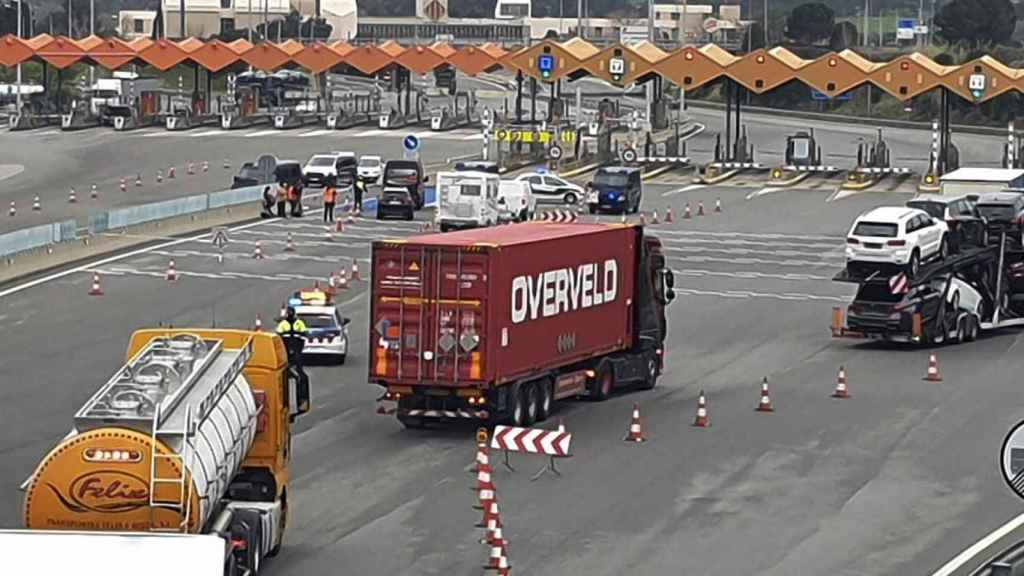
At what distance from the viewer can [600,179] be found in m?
70.1

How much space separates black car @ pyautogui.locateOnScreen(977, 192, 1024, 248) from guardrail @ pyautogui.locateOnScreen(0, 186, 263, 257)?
71.7 ft

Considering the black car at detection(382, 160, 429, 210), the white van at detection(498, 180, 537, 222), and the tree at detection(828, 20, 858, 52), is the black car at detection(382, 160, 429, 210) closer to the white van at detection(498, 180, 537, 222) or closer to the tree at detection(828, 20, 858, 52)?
the white van at detection(498, 180, 537, 222)

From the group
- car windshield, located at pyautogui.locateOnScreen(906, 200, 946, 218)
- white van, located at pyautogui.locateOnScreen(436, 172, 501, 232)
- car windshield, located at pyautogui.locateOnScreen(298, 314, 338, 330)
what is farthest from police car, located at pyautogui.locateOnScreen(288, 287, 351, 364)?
white van, located at pyautogui.locateOnScreen(436, 172, 501, 232)

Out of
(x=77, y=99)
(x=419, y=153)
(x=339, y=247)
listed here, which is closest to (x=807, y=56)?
(x=77, y=99)

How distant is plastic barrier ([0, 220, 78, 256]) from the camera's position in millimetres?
50281

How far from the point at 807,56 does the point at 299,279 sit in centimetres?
11219

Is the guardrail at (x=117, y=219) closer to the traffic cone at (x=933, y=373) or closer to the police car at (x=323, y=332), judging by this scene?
the police car at (x=323, y=332)

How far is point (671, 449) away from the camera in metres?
30.1

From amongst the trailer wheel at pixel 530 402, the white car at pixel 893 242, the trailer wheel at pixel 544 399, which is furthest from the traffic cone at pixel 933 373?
the trailer wheel at pixel 530 402

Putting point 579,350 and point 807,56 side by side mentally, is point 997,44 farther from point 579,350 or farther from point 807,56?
point 579,350

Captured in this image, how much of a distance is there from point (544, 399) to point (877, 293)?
1189 cm

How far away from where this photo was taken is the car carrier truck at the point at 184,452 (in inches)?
712

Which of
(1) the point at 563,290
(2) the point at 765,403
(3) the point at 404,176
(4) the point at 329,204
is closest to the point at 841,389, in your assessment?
(2) the point at 765,403

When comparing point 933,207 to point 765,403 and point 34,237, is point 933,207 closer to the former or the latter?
point 765,403
